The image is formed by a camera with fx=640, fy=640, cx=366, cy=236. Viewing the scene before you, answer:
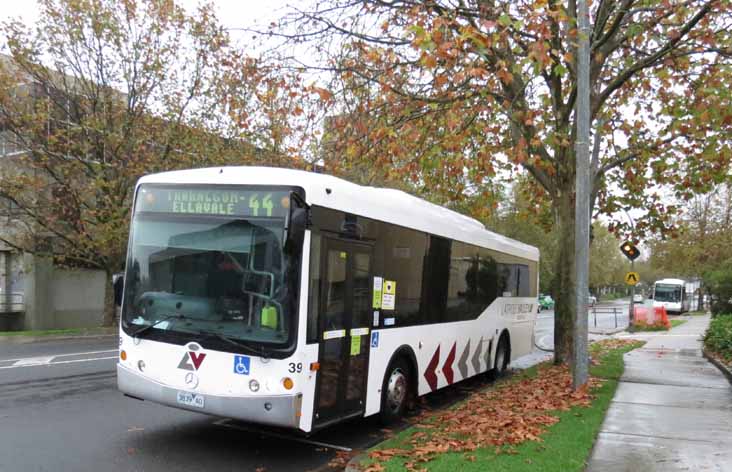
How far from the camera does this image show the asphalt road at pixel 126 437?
6504 millimetres

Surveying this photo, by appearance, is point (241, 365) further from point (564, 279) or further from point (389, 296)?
point (564, 279)

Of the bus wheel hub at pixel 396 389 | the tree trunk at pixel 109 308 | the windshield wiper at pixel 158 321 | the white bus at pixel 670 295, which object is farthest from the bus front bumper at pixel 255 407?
the white bus at pixel 670 295

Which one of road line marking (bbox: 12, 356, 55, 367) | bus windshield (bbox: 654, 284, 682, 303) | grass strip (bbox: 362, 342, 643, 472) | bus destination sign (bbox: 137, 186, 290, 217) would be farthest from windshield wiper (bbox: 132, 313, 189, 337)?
bus windshield (bbox: 654, 284, 682, 303)

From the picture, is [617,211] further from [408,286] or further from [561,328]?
[408,286]

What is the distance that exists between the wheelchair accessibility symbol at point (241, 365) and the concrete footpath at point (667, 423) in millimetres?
3464

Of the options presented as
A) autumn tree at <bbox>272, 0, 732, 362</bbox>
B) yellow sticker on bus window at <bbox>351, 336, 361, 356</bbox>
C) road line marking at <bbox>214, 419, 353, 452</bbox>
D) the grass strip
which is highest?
autumn tree at <bbox>272, 0, 732, 362</bbox>

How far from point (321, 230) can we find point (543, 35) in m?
4.54

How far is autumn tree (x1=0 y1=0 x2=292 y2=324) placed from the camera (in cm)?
2119

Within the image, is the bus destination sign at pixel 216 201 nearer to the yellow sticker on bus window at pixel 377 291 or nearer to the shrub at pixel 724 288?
the yellow sticker on bus window at pixel 377 291

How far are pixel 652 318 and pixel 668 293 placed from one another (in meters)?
27.8

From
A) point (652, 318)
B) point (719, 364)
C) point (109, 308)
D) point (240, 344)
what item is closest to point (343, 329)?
point (240, 344)

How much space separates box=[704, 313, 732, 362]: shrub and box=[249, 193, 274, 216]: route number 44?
1243cm

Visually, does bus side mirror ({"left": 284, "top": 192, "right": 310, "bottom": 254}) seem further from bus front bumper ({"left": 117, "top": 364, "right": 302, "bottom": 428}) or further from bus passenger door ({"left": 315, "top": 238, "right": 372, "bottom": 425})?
bus front bumper ({"left": 117, "top": 364, "right": 302, "bottom": 428})

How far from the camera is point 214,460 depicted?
265 inches
